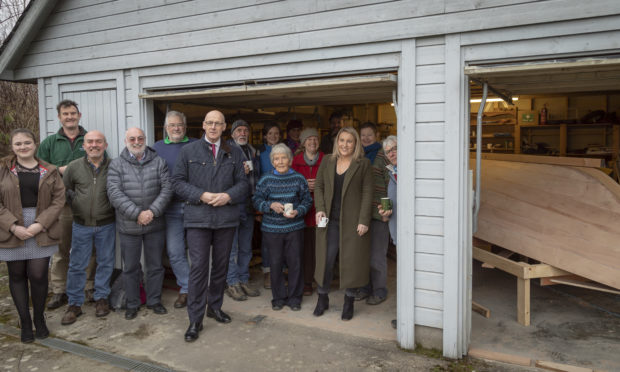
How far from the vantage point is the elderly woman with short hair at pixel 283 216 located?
15.5ft

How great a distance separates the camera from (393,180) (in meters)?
4.63

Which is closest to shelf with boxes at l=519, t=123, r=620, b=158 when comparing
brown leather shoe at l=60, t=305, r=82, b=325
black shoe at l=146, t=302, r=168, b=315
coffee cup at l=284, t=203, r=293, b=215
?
coffee cup at l=284, t=203, r=293, b=215

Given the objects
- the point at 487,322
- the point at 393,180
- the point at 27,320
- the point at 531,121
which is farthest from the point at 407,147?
the point at 531,121

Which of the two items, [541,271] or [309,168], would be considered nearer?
[541,271]

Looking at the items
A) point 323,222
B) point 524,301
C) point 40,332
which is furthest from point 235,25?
point 524,301

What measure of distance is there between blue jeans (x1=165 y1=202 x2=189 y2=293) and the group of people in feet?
0.04

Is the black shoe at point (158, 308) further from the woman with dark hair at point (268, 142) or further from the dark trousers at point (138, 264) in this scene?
the woman with dark hair at point (268, 142)

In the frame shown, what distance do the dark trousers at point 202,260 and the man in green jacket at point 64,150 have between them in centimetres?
175

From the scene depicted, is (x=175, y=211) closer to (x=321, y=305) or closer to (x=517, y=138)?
(x=321, y=305)

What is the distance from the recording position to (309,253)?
530cm

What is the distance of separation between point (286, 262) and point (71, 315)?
218 centimetres

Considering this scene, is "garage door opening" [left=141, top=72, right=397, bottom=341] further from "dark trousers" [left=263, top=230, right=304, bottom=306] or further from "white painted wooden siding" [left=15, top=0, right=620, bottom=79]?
"white painted wooden siding" [left=15, top=0, right=620, bottom=79]

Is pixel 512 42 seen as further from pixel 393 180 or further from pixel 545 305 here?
pixel 545 305

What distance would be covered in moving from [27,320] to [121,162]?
1630 millimetres
